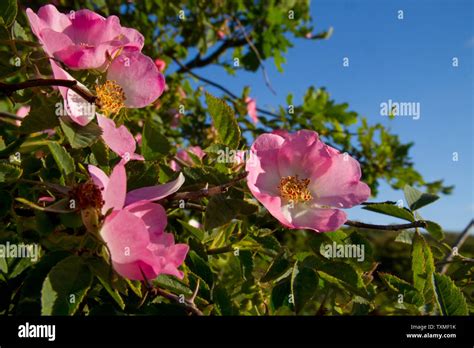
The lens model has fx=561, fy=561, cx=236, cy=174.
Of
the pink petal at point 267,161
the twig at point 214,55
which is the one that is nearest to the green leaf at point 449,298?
the pink petal at point 267,161

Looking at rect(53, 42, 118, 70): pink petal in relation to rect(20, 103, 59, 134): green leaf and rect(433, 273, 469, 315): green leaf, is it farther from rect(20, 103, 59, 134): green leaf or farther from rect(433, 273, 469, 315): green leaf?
rect(433, 273, 469, 315): green leaf

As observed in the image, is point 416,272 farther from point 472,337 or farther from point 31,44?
point 31,44

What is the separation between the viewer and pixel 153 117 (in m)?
1.80

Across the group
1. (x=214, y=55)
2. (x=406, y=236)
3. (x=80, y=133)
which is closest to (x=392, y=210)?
(x=406, y=236)

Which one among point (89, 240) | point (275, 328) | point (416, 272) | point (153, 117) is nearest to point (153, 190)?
point (89, 240)

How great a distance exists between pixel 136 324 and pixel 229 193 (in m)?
0.18

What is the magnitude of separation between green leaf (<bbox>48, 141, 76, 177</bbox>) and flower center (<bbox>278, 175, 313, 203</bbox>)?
0.85 ft

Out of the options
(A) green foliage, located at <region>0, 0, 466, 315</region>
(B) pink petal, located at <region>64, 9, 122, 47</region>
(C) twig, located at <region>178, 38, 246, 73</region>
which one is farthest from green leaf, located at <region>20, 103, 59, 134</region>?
(C) twig, located at <region>178, 38, 246, 73</region>

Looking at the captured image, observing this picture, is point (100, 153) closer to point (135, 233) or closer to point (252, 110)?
point (135, 233)

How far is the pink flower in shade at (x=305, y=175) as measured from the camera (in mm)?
697

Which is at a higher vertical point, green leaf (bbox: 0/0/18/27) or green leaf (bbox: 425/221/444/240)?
green leaf (bbox: 0/0/18/27)

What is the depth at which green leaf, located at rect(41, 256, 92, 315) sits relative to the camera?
0.53 metres

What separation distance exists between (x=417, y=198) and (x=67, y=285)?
18.1 inches

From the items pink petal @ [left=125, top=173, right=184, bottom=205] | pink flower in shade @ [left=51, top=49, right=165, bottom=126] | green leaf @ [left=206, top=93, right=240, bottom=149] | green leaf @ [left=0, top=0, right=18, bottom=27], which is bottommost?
pink petal @ [left=125, top=173, right=184, bottom=205]
